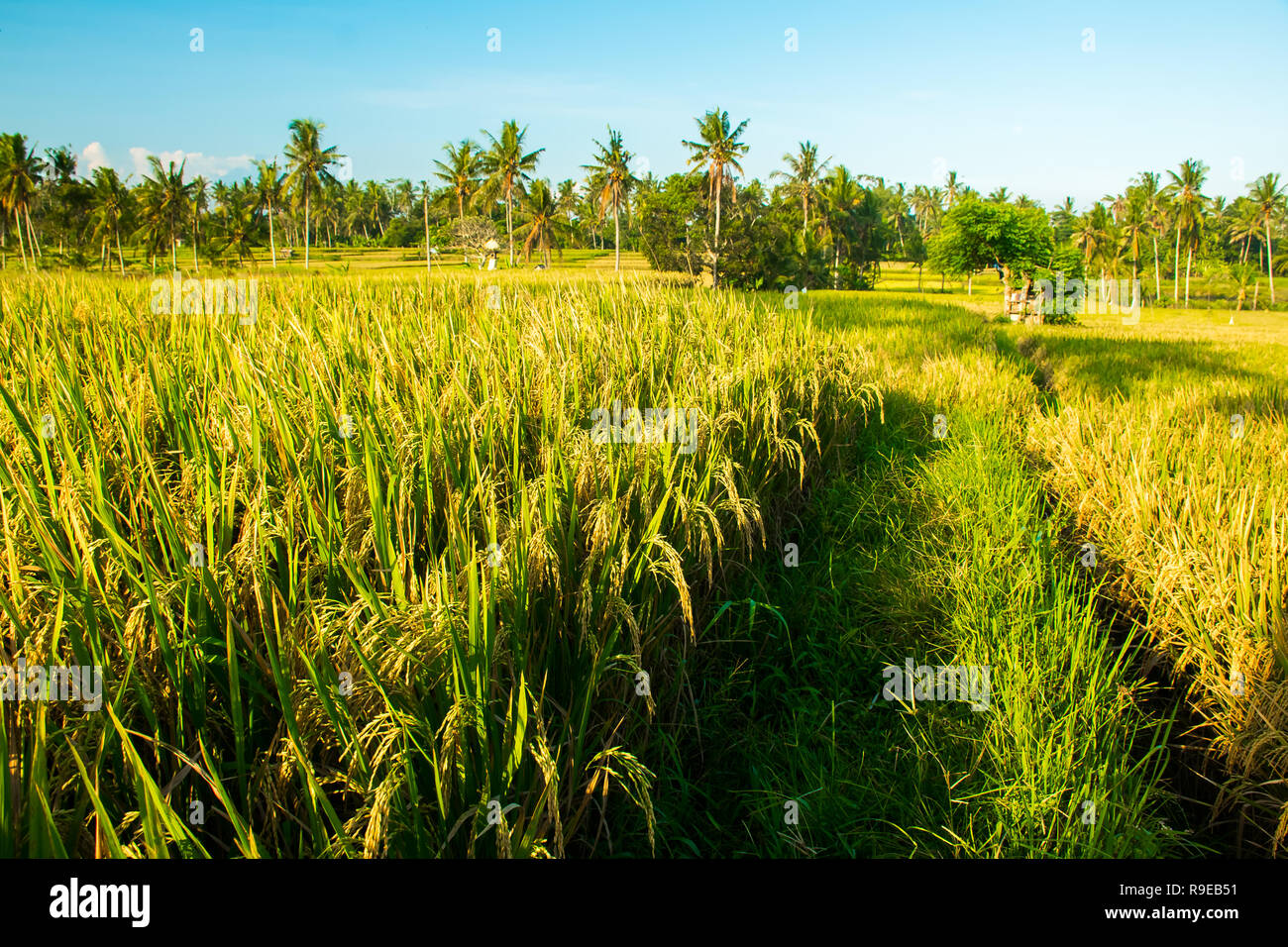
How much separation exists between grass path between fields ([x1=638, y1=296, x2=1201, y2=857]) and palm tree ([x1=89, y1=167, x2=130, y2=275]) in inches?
2276

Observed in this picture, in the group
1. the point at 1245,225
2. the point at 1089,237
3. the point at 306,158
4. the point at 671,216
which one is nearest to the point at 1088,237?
the point at 1089,237

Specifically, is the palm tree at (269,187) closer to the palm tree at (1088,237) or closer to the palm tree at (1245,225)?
the palm tree at (1088,237)

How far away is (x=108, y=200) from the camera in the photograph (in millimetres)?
44281
